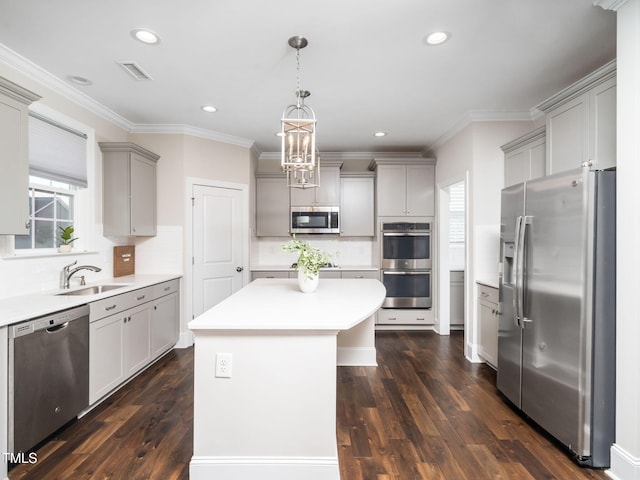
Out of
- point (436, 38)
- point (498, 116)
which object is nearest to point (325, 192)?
point (498, 116)

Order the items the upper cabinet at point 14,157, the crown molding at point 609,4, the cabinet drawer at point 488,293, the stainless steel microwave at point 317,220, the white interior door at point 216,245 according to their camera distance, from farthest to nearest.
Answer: the stainless steel microwave at point 317,220
the white interior door at point 216,245
the cabinet drawer at point 488,293
the upper cabinet at point 14,157
the crown molding at point 609,4

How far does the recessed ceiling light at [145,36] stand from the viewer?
2.16 meters

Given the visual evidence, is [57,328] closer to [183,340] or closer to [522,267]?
[183,340]

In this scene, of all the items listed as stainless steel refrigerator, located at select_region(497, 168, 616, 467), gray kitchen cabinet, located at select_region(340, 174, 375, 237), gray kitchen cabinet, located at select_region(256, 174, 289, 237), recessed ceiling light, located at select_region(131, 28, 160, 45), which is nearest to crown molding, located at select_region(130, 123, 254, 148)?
gray kitchen cabinet, located at select_region(256, 174, 289, 237)

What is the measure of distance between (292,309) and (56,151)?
8.71ft

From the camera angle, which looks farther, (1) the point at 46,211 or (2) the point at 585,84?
(1) the point at 46,211

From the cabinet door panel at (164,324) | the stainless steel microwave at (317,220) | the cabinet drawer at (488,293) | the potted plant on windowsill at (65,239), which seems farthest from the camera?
the stainless steel microwave at (317,220)

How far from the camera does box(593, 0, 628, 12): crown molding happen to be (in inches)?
70.3

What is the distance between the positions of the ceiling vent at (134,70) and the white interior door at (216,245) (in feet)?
4.97

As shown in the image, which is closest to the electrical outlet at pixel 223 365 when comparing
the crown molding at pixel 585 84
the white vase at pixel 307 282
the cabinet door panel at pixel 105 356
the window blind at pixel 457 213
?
the white vase at pixel 307 282

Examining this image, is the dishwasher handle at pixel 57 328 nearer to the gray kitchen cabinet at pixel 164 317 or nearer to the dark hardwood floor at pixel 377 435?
the dark hardwood floor at pixel 377 435

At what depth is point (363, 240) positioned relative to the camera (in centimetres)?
529

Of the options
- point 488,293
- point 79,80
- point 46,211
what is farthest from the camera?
point 488,293

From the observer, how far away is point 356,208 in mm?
4996
